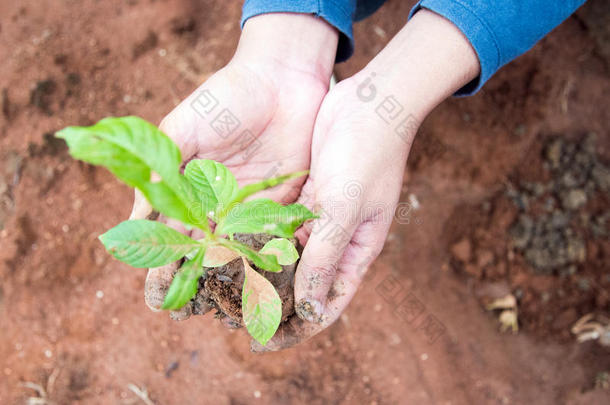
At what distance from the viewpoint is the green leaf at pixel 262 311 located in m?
1.62

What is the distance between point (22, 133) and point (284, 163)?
2176 mm

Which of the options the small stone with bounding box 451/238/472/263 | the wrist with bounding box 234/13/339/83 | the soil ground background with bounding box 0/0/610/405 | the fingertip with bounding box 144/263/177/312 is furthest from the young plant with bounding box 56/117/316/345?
the small stone with bounding box 451/238/472/263

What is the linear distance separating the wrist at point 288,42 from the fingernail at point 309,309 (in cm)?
126

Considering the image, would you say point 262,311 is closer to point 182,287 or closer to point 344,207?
point 182,287

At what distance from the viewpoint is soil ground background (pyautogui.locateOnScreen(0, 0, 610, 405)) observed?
9.31 ft

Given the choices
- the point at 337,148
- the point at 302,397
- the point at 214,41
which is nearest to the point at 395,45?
the point at 337,148

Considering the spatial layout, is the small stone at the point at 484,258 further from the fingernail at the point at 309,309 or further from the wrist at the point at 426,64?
the fingernail at the point at 309,309

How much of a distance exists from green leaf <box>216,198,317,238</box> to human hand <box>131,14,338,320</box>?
0.55 m

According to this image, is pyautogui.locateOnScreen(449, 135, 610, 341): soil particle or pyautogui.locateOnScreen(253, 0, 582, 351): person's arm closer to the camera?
pyautogui.locateOnScreen(253, 0, 582, 351): person's arm

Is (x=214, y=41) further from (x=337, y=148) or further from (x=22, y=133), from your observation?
(x=337, y=148)

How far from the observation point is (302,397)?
279cm

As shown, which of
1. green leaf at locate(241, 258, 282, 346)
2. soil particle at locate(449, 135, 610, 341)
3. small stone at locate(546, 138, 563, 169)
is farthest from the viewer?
small stone at locate(546, 138, 563, 169)

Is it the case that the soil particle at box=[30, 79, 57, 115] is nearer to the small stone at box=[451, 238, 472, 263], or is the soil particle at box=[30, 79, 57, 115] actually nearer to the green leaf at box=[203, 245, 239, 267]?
the green leaf at box=[203, 245, 239, 267]

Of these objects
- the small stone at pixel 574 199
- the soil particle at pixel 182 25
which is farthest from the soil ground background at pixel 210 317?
the small stone at pixel 574 199
